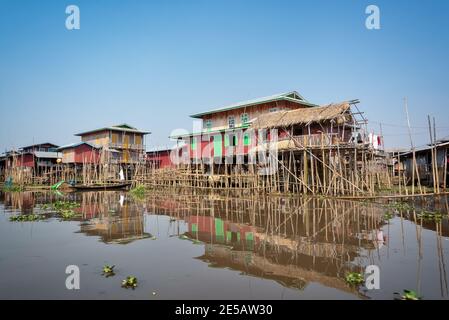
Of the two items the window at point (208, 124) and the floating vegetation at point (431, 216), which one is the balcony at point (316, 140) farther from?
the window at point (208, 124)

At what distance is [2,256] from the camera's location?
7938 millimetres

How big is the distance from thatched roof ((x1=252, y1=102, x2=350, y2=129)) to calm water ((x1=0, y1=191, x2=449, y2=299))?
9.37 m

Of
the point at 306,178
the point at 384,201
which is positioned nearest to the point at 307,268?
the point at 384,201

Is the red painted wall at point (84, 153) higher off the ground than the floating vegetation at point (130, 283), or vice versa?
the red painted wall at point (84, 153)

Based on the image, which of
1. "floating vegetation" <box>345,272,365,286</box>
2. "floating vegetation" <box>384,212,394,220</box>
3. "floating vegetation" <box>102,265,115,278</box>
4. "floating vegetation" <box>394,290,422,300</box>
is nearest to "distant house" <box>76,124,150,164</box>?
"floating vegetation" <box>384,212,394,220</box>

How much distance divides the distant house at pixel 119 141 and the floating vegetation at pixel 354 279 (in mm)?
38383

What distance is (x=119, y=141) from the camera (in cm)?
4403

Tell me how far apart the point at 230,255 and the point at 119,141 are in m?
39.6

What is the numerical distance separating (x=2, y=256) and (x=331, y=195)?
1755 centimetres

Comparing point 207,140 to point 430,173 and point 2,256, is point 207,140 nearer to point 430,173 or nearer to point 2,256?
point 430,173

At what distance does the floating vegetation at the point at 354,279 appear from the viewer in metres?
5.80

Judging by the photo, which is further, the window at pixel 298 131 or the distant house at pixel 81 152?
the distant house at pixel 81 152

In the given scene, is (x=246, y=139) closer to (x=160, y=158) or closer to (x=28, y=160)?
(x=160, y=158)

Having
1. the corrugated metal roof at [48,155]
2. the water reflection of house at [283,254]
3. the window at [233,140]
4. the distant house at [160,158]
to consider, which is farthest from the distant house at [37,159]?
the water reflection of house at [283,254]
